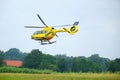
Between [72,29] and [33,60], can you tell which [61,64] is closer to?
[33,60]

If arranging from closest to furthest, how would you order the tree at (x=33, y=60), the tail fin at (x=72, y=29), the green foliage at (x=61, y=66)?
the tail fin at (x=72, y=29) → the green foliage at (x=61, y=66) → the tree at (x=33, y=60)

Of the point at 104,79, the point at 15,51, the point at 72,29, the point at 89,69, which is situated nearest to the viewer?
the point at 104,79

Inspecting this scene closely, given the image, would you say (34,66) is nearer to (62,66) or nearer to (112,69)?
(62,66)

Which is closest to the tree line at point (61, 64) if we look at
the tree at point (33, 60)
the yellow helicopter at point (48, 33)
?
the tree at point (33, 60)

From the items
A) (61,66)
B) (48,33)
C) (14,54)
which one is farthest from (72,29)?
(14,54)

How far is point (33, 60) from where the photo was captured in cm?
8769

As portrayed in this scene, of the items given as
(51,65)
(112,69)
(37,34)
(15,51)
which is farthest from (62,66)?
(15,51)

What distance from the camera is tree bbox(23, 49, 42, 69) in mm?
85706

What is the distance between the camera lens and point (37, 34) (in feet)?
180

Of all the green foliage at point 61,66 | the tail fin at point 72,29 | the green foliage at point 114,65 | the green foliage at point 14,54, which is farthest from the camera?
the green foliage at point 14,54

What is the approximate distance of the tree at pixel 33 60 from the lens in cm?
8571

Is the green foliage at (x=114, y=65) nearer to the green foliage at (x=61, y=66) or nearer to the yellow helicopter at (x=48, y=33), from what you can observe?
the green foliage at (x=61, y=66)

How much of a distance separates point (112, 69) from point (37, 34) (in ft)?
85.5

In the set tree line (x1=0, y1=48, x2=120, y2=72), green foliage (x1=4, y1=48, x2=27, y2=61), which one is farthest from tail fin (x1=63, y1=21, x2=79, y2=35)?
green foliage (x1=4, y1=48, x2=27, y2=61)
